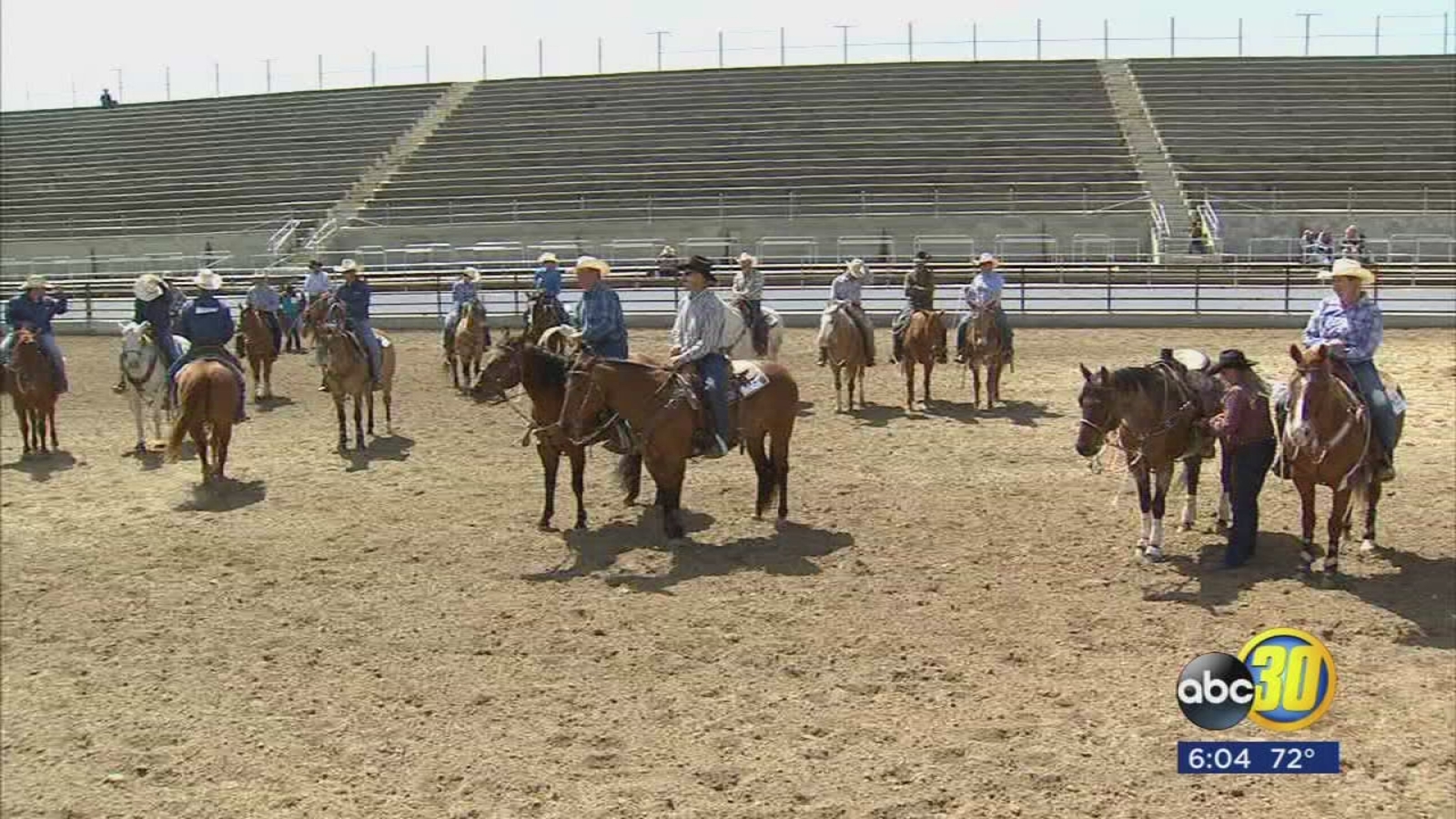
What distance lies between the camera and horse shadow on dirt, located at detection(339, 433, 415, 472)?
46.5ft

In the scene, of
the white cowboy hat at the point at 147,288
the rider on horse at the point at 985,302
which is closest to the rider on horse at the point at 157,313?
the white cowboy hat at the point at 147,288

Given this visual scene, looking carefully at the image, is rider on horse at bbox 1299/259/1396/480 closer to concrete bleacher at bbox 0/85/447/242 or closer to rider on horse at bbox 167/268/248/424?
rider on horse at bbox 167/268/248/424

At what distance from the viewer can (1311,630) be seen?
820 cm

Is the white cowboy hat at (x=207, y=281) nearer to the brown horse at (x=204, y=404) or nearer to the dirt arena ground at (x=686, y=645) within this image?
the brown horse at (x=204, y=404)

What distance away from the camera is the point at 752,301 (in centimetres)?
1722

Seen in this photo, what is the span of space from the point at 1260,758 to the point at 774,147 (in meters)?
38.1

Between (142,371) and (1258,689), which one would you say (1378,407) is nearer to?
(1258,689)

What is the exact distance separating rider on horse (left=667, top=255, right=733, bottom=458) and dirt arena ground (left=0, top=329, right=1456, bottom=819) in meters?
1.06

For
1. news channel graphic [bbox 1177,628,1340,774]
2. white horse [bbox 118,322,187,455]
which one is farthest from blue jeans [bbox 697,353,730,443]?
white horse [bbox 118,322,187,455]

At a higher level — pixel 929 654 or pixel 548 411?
pixel 548 411

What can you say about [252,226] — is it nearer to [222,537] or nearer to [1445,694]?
[222,537]

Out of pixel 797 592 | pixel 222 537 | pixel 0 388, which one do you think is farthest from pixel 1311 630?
pixel 0 388

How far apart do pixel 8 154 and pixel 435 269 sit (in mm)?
25059

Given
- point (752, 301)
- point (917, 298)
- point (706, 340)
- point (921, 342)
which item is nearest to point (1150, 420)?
point (706, 340)
